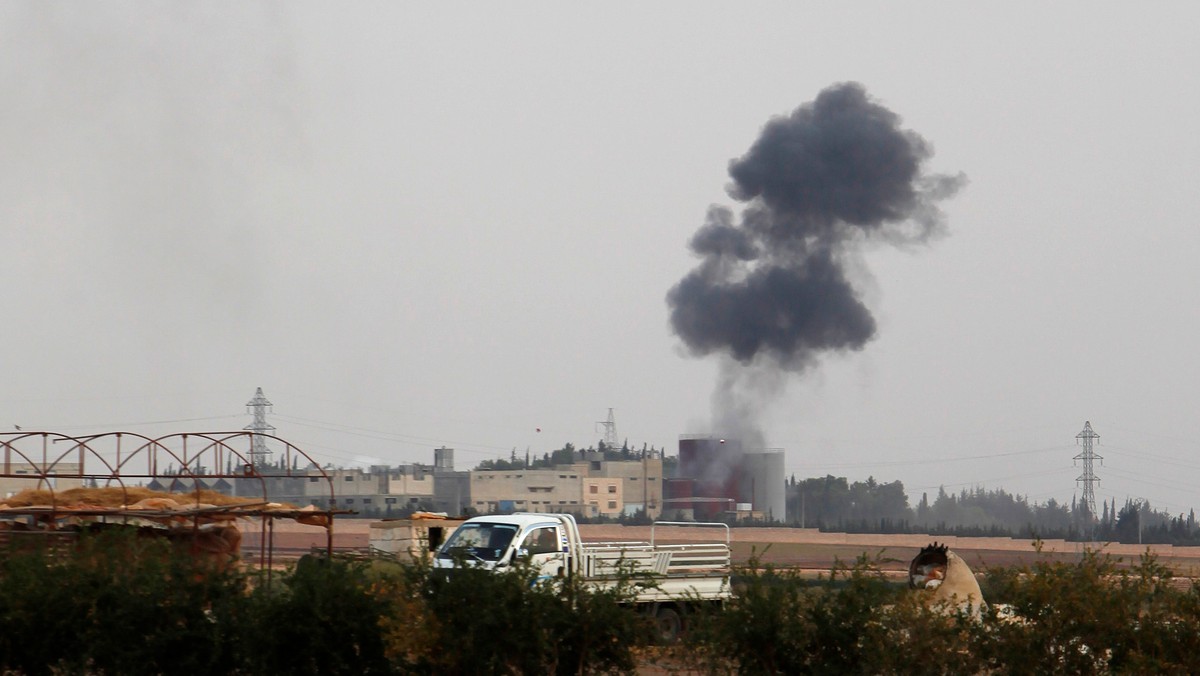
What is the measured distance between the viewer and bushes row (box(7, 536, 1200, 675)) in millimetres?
10297

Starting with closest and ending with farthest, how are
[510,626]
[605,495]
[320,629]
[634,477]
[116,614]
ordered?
1. [510,626]
2. [320,629]
3. [116,614]
4. [605,495]
5. [634,477]

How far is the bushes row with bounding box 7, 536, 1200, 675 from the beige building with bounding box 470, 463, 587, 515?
334 ft

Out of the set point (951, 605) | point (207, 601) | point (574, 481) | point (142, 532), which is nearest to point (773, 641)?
point (951, 605)

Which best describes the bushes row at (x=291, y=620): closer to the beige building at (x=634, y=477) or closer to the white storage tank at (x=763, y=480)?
the white storage tank at (x=763, y=480)

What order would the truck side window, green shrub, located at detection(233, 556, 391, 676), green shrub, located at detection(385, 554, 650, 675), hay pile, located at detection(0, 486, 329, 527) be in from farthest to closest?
the truck side window < hay pile, located at detection(0, 486, 329, 527) < green shrub, located at detection(233, 556, 391, 676) < green shrub, located at detection(385, 554, 650, 675)

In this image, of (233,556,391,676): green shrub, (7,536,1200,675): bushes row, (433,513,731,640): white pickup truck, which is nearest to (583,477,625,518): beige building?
(433,513,731,640): white pickup truck

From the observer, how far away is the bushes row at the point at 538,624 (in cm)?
1030

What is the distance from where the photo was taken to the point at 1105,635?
33.4ft

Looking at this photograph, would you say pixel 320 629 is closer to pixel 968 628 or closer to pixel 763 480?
pixel 968 628

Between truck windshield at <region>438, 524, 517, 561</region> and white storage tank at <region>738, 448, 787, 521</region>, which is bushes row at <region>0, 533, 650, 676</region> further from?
white storage tank at <region>738, 448, 787, 521</region>

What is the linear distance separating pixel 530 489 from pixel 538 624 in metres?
107

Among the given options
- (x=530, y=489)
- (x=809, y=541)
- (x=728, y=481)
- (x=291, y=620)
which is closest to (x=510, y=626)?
(x=291, y=620)

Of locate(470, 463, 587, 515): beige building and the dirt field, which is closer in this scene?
the dirt field

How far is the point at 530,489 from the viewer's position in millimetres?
116938
